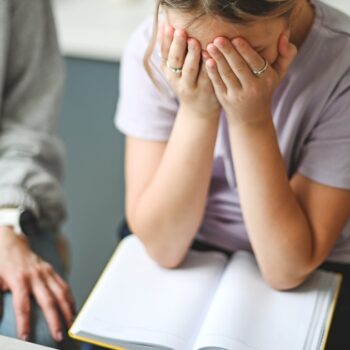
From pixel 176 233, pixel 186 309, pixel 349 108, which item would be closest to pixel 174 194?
pixel 176 233

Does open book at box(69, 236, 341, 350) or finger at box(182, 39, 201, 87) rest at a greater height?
finger at box(182, 39, 201, 87)

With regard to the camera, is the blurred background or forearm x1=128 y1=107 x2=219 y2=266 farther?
the blurred background

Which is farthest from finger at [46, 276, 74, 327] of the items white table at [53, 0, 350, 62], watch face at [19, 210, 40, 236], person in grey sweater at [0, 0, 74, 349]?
white table at [53, 0, 350, 62]

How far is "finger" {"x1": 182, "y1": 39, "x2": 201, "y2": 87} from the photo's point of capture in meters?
0.74

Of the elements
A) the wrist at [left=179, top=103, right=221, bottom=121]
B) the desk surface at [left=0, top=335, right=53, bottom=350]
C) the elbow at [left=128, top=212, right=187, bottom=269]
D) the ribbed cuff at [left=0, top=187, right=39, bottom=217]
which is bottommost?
the ribbed cuff at [left=0, top=187, right=39, bottom=217]

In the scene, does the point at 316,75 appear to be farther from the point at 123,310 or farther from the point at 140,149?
the point at 123,310

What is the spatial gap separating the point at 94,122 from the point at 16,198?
0.74 metres

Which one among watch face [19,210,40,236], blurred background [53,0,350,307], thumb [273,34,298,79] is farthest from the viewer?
blurred background [53,0,350,307]

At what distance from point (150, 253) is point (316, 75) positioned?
343 millimetres

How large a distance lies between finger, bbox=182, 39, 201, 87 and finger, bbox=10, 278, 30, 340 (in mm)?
375

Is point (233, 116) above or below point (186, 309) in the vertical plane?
above

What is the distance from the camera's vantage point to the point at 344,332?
880mm

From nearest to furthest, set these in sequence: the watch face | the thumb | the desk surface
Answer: the desk surface
the thumb
the watch face

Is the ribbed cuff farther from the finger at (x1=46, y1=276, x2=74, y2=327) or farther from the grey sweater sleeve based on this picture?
the finger at (x1=46, y1=276, x2=74, y2=327)
